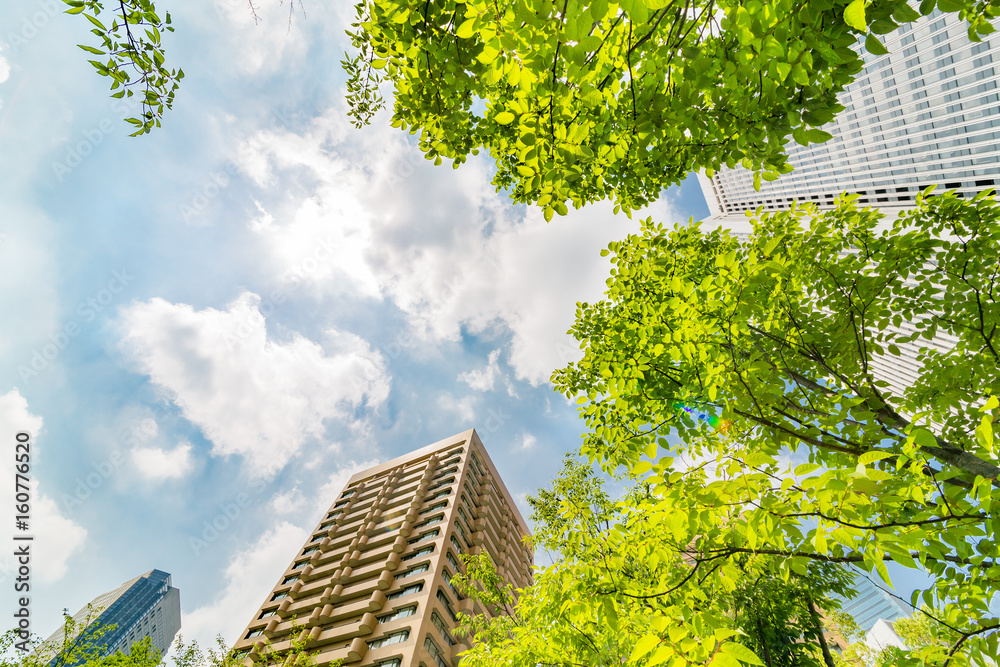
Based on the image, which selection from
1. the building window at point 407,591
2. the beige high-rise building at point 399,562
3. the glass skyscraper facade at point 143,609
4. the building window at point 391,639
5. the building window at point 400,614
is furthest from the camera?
the glass skyscraper facade at point 143,609

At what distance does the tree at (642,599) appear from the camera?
194cm

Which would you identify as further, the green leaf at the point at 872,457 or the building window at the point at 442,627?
the building window at the point at 442,627

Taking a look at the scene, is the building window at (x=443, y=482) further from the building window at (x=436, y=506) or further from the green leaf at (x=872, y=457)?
the green leaf at (x=872, y=457)

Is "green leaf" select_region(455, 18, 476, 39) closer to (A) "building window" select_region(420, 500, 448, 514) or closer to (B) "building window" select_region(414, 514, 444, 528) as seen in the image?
(B) "building window" select_region(414, 514, 444, 528)

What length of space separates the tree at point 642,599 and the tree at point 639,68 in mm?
2412

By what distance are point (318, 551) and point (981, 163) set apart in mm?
81362

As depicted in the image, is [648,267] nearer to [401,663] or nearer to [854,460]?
[854,460]

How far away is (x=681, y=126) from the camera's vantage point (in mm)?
3031

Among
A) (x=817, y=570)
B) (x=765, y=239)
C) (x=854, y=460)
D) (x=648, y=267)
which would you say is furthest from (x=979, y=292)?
(x=817, y=570)

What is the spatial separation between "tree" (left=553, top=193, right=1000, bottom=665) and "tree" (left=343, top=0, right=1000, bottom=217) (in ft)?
3.60

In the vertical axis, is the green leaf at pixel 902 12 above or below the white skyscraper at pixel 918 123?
below

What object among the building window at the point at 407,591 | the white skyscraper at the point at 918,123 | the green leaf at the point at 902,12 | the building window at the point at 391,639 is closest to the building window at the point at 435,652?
the building window at the point at 391,639

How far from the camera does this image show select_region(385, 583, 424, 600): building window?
24.2 metres

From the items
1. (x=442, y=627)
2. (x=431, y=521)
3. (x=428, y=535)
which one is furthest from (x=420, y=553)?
(x=442, y=627)
